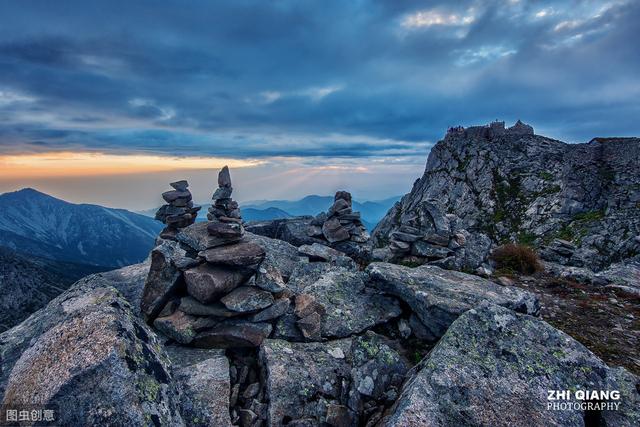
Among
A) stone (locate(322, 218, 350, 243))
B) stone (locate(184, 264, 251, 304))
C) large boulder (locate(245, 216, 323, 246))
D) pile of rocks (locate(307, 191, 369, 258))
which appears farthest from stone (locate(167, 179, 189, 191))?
stone (locate(184, 264, 251, 304))

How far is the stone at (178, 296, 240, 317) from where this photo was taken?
1134 centimetres

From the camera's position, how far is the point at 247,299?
11594 millimetres

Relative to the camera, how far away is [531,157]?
69.7 m

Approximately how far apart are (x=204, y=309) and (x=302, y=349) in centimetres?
373

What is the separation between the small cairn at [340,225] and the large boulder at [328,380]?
14223mm

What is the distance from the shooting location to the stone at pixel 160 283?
11.9m

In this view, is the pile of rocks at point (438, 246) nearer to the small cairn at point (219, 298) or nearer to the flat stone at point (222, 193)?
the small cairn at point (219, 298)

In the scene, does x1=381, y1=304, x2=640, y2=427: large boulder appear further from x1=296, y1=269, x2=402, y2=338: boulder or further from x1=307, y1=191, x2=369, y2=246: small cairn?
x1=307, y1=191, x2=369, y2=246: small cairn

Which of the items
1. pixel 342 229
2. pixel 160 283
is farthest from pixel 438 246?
pixel 160 283

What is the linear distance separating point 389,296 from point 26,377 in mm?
11376

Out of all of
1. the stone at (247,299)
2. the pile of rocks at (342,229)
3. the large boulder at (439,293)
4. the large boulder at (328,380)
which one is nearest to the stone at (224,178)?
the pile of rocks at (342,229)

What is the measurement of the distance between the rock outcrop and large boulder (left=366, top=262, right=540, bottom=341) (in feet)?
16.7

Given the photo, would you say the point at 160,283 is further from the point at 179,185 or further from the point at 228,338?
the point at 179,185

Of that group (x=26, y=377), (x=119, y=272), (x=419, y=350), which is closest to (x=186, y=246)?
(x=119, y=272)
